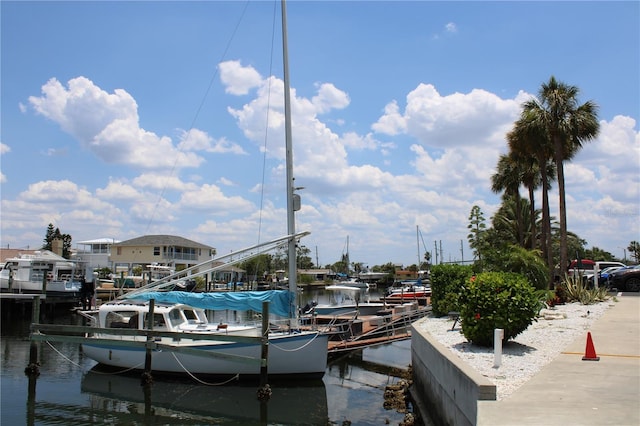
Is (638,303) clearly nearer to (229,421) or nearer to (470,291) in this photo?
(470,291)

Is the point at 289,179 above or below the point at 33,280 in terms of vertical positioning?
above

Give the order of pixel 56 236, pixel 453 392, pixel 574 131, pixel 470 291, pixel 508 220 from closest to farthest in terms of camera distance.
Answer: pixel 453 392 < pixel 470 291 < pixel 574 131 < pixel 508 220 < pixel 56 236

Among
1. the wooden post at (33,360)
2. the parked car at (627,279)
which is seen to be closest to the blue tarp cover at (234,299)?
the wooden post at (33,360)

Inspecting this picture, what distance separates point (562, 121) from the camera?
27531 millimetres

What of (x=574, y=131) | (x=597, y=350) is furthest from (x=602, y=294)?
(x=597, y=350)

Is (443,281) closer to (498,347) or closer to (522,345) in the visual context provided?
(522,345)

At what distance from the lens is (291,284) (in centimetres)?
1795

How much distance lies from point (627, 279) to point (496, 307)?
74.0 ft

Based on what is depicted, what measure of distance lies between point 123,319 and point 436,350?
1299 centimetres

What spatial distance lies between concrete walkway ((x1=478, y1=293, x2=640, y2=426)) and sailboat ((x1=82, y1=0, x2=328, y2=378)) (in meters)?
8.36

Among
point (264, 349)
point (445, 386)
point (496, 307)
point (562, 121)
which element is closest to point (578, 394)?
point (445, 386)

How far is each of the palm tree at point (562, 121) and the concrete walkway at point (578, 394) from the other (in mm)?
15703

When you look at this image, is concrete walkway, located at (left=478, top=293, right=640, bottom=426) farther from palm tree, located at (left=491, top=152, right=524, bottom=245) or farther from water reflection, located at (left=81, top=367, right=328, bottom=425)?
palm tree, located at (left=491, top=152, right=524, bottom=245)

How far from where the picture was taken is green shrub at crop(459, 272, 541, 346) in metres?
12.1
